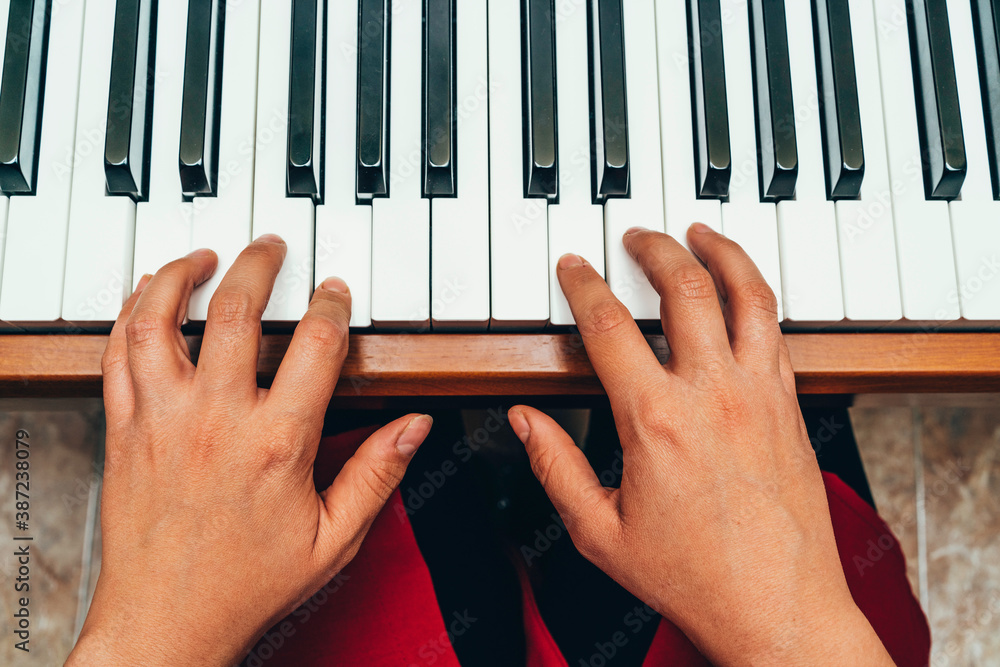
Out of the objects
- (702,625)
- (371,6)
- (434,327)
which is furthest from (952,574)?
(371,6)

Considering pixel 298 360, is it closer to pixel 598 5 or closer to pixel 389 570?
pixel 389 570

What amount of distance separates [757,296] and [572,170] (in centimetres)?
24

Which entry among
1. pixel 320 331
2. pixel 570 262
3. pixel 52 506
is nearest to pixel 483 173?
pixel 570 262

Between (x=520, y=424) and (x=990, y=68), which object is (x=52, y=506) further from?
(x=990, y=68)

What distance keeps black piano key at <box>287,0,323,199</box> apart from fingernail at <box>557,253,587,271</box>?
28 cm

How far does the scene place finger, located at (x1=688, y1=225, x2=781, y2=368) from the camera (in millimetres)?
644

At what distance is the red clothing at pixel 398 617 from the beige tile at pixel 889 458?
0.37 metres

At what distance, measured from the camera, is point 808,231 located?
690mm

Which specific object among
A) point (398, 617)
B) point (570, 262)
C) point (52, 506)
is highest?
point (570, 262)

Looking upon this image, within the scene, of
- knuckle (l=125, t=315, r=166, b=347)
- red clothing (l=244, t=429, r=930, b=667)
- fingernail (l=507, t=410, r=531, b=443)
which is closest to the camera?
knuckle (l=125, t=315, r=166, b=347)

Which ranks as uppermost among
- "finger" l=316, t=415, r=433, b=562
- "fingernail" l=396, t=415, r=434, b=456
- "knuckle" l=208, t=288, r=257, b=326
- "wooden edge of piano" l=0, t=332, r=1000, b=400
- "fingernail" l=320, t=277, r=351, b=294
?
"fingernail" l=320, t=277, r=351, b=294

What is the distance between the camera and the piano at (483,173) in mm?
661

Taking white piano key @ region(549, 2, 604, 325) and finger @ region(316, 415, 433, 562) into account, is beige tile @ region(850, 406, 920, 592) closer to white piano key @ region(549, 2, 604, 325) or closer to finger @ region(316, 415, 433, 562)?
white piano key @ region(549, 2, 604, 325)

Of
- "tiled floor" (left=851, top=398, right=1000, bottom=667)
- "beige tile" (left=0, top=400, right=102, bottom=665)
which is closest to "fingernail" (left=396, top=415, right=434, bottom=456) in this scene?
"beige tile" (left=0, top=400, right=102, bottom=665)
